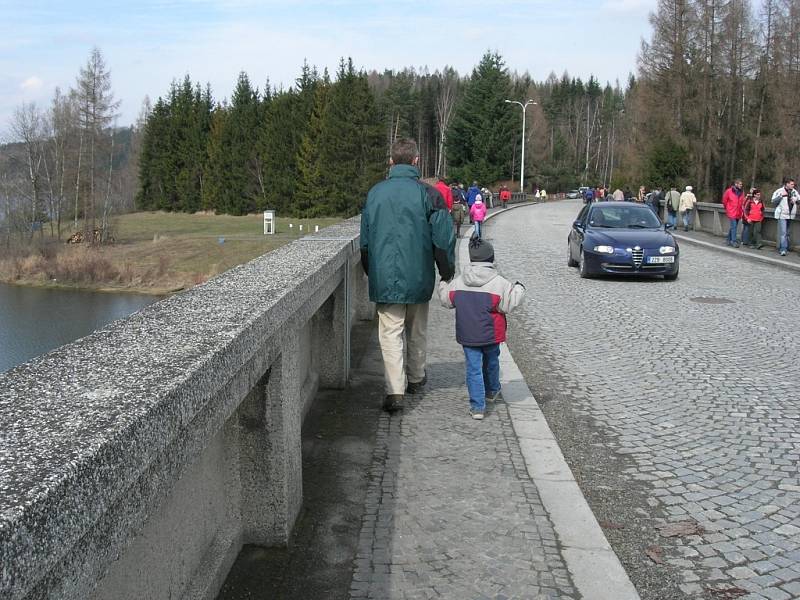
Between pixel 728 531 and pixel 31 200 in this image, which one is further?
pixel 31 200

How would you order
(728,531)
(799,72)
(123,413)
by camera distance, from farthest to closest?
(799,72) → (728,531) → (123,413)

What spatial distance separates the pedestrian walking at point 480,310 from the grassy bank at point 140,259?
37.5 metres

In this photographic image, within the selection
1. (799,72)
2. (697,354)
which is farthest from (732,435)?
(799,72)

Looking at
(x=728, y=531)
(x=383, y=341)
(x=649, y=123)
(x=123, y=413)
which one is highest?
(x=649, y=123)

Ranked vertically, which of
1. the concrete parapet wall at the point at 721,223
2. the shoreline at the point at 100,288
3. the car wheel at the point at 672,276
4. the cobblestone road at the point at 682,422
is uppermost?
the concrete parapet wall at the point at 721,223

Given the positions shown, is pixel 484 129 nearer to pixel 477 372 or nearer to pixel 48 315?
pixel 48 315

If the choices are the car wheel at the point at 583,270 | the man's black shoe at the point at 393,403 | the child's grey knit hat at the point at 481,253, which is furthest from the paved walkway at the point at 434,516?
the car wheel at the point at 583,270

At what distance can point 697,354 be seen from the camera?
877 centimetres

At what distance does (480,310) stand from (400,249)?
73cm

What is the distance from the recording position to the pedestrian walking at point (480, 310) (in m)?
5.99

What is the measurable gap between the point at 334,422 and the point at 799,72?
A: 154 ft

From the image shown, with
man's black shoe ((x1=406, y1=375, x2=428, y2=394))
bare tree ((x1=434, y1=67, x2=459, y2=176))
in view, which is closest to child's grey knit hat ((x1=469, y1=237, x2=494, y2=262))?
man's black shoe ((x1=406, y1=375, x2=428, y2=394))

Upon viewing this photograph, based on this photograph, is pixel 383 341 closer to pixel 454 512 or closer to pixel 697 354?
pixel 454 512

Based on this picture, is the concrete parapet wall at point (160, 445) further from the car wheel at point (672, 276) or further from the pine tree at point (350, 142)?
the pine tree at point (350, 142)
